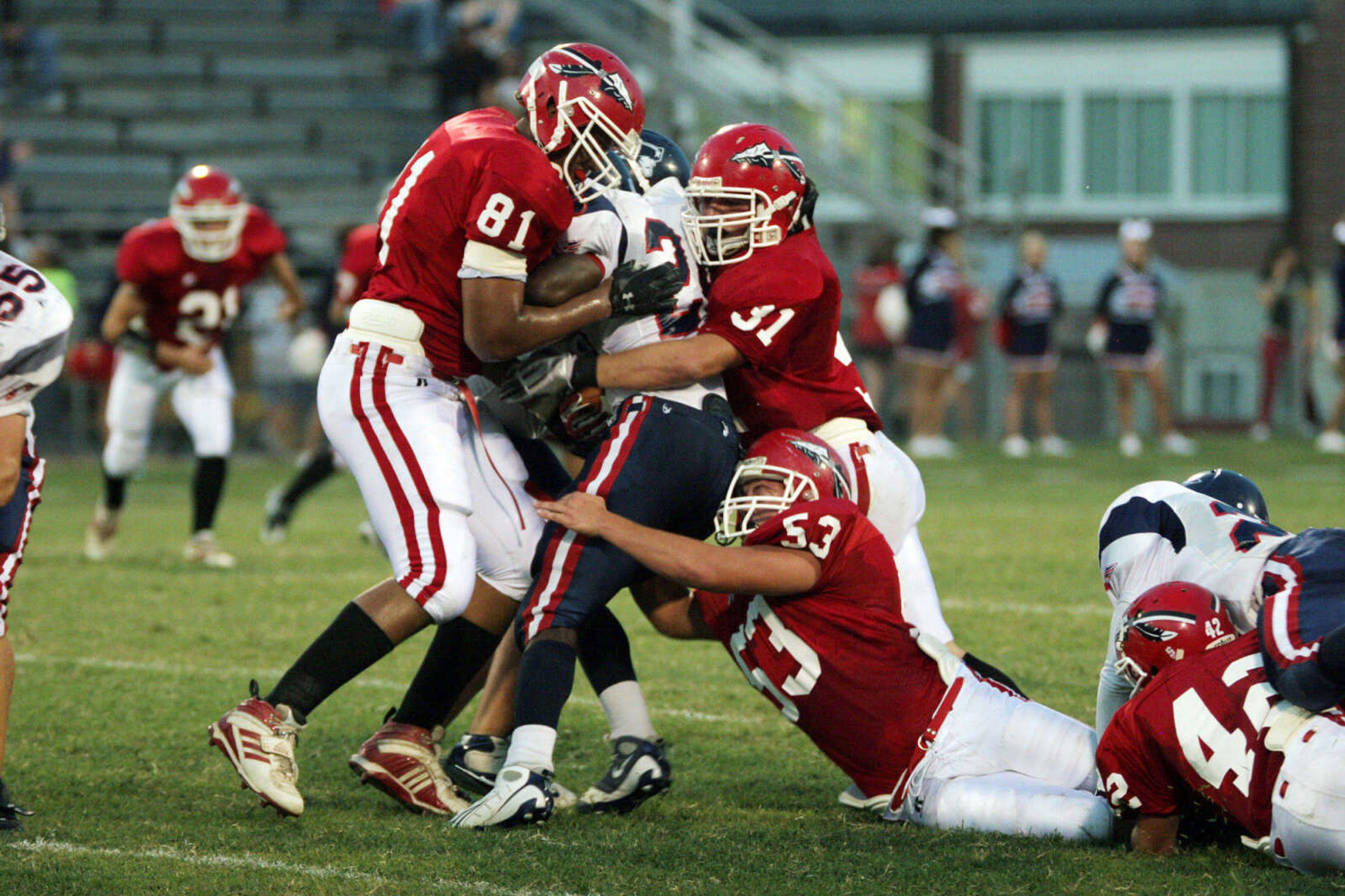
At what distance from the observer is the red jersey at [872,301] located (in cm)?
1545

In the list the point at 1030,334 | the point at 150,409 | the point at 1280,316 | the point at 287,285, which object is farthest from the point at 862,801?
the point at 1280,316

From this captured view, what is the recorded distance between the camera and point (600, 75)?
4.13 meters

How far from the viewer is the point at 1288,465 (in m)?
12.4

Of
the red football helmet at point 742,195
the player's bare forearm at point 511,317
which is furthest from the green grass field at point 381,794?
the red football helmet at point 742,195

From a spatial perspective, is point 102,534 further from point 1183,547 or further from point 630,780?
point 1183,547

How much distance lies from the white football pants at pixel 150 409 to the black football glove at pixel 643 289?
4.46 meters

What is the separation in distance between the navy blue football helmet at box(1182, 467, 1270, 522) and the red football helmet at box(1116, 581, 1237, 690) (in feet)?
1.52

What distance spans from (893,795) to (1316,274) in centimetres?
1937

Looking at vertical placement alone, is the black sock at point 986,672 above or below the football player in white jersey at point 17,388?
below

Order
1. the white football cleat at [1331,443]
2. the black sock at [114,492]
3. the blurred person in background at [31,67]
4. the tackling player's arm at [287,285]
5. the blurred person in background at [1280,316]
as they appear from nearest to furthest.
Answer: the black sock at [114,492]
the tackling player's arm at [287,285]
the white football cleat at [1331,443]
the blurred person in background at [1280,316]
the blurred person in background at [31,67]

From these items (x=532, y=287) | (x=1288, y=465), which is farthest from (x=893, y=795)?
(x=1288, y=465)

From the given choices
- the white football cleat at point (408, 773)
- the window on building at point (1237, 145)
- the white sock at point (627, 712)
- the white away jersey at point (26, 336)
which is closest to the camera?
the white away jersey at point (26, 336)

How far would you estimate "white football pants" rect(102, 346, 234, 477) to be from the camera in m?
8.13

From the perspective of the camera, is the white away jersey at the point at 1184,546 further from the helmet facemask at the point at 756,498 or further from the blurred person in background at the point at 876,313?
the blurred person in background at the point at 876,313
